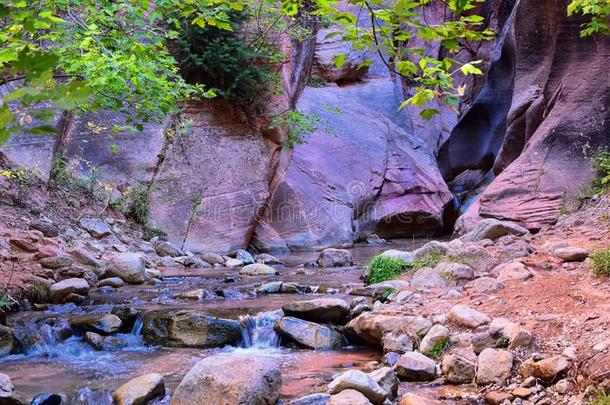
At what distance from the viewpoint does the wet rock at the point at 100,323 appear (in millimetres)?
6363

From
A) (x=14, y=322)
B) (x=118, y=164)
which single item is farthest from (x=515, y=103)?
A: (x=14, y=322)

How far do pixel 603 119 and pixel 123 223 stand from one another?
33.1 ft

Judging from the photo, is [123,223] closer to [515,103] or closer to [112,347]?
[112,347]

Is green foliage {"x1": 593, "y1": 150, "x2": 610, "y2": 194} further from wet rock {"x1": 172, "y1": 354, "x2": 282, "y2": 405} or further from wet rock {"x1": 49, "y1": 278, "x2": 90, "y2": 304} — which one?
wet rock {"x1": 49, "y1": 278, "x2": 90, "y2": 304}

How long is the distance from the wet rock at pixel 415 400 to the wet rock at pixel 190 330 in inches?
104

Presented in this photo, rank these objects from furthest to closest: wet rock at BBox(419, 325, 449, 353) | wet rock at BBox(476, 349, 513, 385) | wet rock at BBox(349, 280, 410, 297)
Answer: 1. wet rock at BBox(349, 280, 410, 297)
2. wet rock at BBox(419, 325, 449, 353)
3. wet rock at BBox(476, 349, 513, 385)

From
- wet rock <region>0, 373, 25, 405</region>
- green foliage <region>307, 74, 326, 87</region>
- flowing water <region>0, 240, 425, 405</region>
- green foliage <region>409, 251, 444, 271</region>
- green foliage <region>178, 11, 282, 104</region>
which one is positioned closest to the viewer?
wet rock <region>0, 373, 25, 405</region>

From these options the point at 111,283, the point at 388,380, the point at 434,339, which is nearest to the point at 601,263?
the point at 434,339

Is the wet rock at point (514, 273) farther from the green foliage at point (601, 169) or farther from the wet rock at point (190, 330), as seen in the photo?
the green foliage at point (601, 169)

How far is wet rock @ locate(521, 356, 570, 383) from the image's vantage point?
3.93 metres

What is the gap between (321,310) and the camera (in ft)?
21.1

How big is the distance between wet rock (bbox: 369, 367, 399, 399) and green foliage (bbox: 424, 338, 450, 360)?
0.69 metres

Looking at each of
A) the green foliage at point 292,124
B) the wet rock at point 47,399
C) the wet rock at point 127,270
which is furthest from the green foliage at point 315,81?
the wet rock at point 47,399

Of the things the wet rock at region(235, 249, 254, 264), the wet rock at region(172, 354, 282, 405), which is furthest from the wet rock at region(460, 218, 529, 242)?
the wet rock at region(172, 354, 282, 405)
